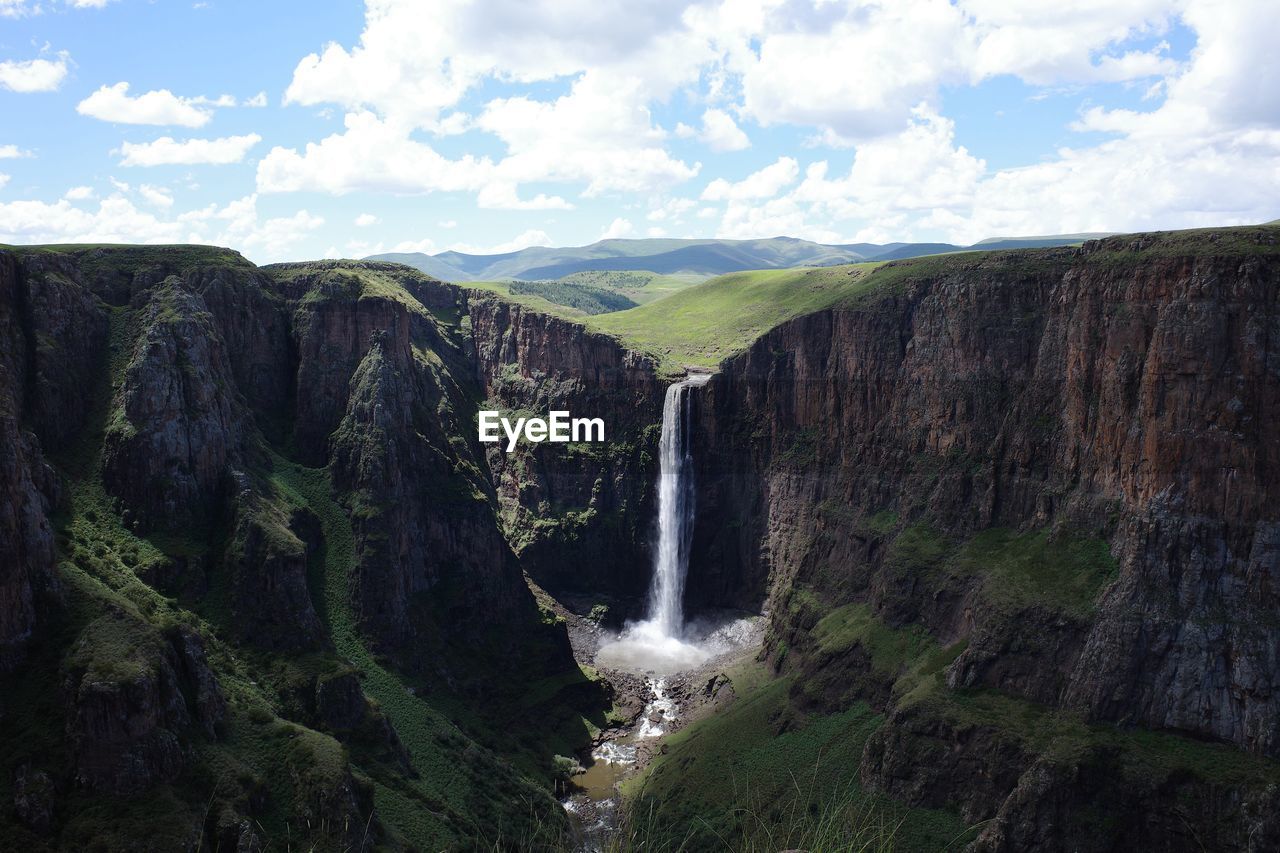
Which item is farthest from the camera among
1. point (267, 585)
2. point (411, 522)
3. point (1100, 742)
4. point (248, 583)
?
point (411, 522)

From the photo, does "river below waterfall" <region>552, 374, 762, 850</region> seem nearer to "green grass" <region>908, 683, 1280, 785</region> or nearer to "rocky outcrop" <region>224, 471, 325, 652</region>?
"green grass" <region>908, 683, 1280, 785</region>

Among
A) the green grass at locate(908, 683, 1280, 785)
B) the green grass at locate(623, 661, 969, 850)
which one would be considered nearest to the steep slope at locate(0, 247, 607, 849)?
the green grass at locate(623, 661, 969, 850)

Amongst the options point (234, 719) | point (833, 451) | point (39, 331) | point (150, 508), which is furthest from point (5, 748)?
point (833, 451)

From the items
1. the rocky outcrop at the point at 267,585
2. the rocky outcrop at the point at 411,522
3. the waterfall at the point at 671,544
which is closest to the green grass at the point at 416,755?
the rocky outcrop at the point at 411,522

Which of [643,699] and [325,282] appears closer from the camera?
[643,699]

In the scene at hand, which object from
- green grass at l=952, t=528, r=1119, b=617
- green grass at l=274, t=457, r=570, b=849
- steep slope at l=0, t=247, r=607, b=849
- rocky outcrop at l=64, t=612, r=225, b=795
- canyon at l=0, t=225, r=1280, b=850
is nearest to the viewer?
rocky outcrop at l=64, t=612, r=225, b=795

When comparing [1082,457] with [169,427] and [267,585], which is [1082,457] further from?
[169,427]

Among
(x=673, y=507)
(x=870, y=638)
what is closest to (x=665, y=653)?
(x=673, y=507)
